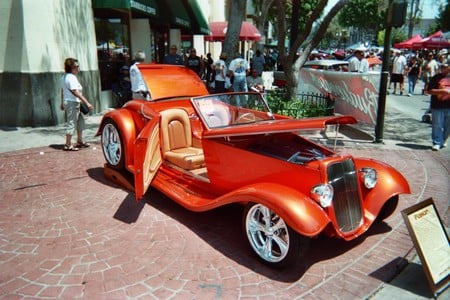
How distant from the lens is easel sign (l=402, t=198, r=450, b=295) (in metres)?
3.00

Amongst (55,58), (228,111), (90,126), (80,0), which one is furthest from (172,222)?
(80,0)

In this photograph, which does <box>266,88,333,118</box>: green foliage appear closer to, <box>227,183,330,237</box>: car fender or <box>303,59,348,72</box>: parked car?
<box>227,183,330,237</box>: car fender

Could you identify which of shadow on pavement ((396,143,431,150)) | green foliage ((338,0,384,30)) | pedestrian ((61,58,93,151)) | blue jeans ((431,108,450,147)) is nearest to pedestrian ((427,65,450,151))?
blue jeans ((431,108,450,147))

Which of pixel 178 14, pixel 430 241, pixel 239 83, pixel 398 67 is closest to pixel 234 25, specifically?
pixel 239 83

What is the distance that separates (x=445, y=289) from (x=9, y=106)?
9466mm

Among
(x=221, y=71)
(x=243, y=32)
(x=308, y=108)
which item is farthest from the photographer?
(x=243, y=32)

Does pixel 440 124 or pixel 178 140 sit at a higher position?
pixel 178 140

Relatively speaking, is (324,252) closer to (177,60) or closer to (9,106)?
(9,106)

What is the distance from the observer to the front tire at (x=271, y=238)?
316 cm

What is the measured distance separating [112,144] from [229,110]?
88.9 inches

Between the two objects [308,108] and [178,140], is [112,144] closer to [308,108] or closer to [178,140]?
[178,140]

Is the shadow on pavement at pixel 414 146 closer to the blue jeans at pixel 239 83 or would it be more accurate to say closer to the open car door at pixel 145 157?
the blue jeans at pixel 239 83

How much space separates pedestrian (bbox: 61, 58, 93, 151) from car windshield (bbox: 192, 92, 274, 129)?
11.0 feet

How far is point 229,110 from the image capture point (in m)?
4.50
